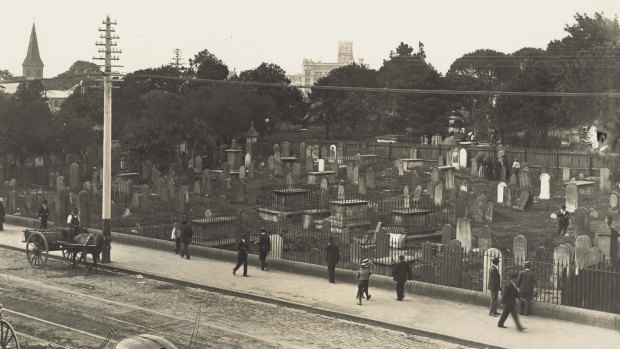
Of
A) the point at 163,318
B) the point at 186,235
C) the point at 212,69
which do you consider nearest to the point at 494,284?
the point at 163,318

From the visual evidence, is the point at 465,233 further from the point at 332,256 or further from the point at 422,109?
the point at 422,109

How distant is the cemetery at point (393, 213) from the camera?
2013 centimetres

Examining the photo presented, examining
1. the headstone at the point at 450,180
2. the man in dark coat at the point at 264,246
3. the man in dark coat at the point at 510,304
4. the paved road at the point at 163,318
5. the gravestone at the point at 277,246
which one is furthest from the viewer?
the headstone at the point at 450,180

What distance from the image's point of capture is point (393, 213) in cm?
2930

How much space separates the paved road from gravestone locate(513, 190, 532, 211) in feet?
60.4

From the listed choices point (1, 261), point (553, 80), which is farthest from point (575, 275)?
point (553, 80)

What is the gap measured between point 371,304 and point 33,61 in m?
126

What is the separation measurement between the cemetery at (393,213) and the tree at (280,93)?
31.0m

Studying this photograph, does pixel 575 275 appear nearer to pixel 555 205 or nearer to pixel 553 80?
pixel 555 205

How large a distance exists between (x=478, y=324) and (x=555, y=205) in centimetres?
2005

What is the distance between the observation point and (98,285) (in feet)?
67.4

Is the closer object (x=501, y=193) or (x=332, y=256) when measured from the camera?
(x=332, y=256)

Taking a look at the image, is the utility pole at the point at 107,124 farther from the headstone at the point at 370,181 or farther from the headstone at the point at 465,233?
the headstone at the point at 370,181

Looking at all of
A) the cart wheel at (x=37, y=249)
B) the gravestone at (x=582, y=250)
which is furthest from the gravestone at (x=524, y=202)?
the cart wheel at (x=37, y=249)
